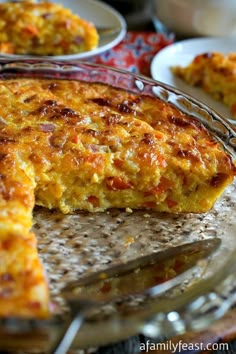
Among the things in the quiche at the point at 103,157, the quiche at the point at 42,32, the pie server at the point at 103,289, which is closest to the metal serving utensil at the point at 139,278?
the pie server at the point at 103,289

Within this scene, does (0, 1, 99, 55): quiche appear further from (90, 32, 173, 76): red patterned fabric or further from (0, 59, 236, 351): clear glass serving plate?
(0, 59, 236, 351): clear glass serving plate

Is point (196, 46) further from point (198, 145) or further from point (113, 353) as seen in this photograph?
point (113, 353)

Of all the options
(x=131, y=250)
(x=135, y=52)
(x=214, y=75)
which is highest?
(x=214, y=75)

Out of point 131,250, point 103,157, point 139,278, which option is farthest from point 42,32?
point 139,278

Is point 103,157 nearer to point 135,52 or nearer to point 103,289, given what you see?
point 103,289

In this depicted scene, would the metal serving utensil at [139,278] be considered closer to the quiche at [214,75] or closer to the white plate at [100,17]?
the quiche at [214,75]

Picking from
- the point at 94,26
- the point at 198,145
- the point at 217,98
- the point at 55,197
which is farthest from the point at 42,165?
the point at 94,26
